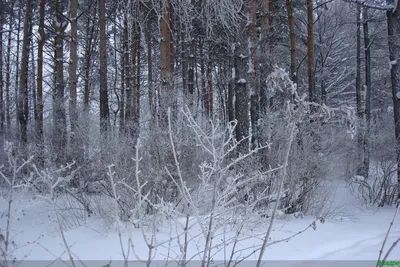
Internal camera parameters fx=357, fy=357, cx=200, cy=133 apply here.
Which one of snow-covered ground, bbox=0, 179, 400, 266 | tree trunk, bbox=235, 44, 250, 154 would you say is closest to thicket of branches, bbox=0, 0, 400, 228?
tree trunk, bbox=235, 44, 250, 154

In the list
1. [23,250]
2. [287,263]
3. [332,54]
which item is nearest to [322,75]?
[332,54]

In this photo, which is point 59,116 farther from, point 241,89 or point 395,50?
point 395,50

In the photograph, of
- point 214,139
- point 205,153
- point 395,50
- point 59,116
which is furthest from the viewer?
point 59,116

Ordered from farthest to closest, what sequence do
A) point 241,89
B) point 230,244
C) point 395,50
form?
1. point 395,50
2. point 241,89
3. point 230,244

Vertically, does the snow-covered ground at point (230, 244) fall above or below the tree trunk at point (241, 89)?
below

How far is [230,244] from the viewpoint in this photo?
5.12 metres

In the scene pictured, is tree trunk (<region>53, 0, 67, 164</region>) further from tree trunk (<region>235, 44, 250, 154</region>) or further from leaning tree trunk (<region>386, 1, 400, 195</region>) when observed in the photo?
leaning tree trunk (<region>386, 1, 400, 195</region>)

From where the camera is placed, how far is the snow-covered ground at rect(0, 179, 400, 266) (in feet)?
14.8

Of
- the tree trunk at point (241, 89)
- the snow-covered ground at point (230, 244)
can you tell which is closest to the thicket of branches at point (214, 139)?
the tree trunk at point (241, 89)

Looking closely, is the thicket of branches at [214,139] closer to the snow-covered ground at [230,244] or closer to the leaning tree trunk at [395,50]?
the leaning tree trunk at [395,50]

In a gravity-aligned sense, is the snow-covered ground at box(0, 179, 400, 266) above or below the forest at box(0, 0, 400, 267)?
below

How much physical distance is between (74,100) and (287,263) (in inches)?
338

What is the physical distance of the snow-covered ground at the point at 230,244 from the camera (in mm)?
4508

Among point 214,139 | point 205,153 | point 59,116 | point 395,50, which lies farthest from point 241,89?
point 214,139
